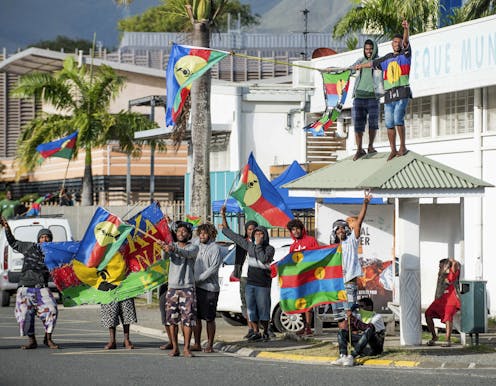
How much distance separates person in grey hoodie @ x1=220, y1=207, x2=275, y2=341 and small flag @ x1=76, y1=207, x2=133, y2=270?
1564 millimetres

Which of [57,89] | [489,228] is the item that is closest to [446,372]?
[489,228]

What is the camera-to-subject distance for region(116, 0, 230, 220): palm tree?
992 inches

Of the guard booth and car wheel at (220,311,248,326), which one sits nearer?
the guard booth

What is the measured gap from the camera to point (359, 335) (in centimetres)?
1678

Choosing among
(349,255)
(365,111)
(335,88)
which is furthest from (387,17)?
(349,255)

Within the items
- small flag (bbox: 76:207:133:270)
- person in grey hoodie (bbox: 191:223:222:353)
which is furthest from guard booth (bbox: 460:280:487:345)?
small flag (bbox: 76:207:133:270)

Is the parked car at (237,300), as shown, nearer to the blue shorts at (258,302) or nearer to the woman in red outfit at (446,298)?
the blue shorts at (258,302)

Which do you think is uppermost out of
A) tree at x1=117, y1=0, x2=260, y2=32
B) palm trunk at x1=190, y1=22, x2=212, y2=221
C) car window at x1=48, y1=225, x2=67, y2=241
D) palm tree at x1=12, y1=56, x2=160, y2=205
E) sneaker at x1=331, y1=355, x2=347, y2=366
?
tree at x1=117, y1=0, x2=260, y2=32

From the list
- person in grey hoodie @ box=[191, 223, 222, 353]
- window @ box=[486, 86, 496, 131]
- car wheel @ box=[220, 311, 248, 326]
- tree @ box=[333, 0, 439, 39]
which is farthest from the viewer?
tree @ box=[333, 0, 439, 39]

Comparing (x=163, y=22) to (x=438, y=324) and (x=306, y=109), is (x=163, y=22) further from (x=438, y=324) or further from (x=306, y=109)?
(x=438, y=324)

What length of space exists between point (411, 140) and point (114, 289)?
970 cm

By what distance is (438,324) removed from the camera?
68.3 feet

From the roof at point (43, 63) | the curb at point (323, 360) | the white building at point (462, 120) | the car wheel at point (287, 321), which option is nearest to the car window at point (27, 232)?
the white building at point (462, 120)

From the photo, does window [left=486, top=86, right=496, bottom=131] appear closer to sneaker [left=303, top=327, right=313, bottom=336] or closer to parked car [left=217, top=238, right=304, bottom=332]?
parked car [left=217, top=238, right=304, bottom=332]
